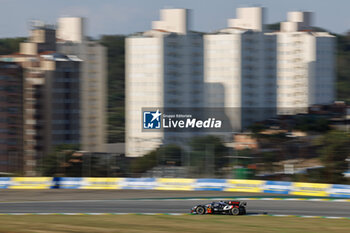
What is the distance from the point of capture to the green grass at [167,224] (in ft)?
63.5

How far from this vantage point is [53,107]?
73.3 meters

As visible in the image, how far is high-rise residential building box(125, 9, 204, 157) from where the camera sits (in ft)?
267

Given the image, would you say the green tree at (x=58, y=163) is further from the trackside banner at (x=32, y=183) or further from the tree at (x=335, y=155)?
the tree at (x=335, y=155)

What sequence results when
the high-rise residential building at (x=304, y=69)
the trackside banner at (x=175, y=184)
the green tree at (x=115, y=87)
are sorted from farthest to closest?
the green tree at (x=115, y=87) < the high-rise residential building at (x=304, y=69) < the trackside banner at (x=175, y=184)

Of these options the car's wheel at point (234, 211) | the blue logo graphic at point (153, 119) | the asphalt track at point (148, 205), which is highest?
the blue logo graphic at point (153, 119)

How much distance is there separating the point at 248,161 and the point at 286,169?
295 cm

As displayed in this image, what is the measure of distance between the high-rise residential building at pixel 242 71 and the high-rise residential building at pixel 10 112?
95.1 ft

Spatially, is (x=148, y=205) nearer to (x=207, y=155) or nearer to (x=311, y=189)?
(x=207, y=155)

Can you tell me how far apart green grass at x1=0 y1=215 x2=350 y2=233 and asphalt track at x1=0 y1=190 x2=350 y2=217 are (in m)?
2.40

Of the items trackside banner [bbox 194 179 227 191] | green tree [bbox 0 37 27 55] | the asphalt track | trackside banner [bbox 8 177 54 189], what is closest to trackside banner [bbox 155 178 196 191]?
trackside banner [bbox 194 179 227 191]

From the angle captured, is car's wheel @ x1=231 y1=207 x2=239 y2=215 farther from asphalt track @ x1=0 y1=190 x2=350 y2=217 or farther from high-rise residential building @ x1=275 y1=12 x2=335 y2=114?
high-rise residential building @ x1=275 y1=12 x2=335 y2=114

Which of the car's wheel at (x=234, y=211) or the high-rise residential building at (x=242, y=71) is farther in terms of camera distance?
the high-rise residential building at (x=242, y=71)

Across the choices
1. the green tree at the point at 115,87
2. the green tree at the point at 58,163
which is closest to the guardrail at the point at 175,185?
the green tree at the point at 58,163

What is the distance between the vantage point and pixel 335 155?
38312mm
